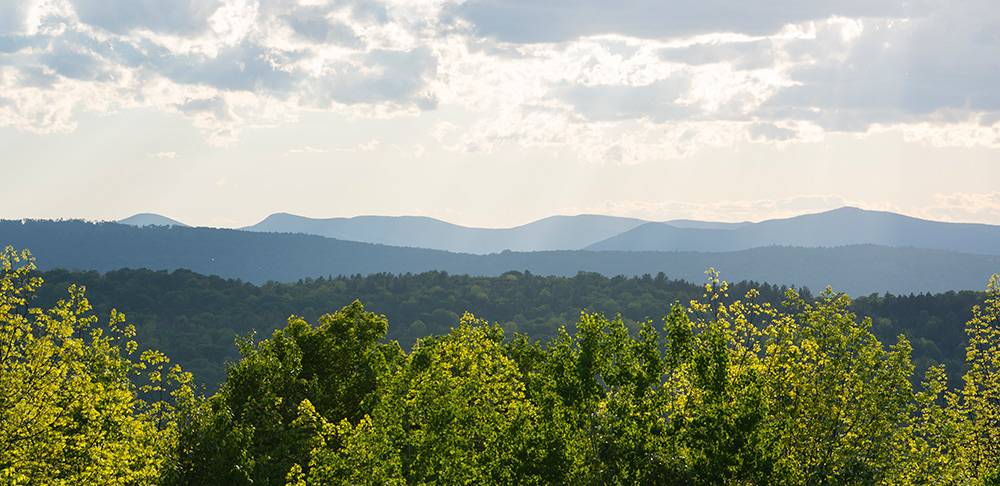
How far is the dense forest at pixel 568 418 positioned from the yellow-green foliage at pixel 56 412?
89 mm

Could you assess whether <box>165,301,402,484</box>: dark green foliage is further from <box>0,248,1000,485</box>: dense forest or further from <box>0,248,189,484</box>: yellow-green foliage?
<box>0,248,189,484</box>: yellow-green foliage

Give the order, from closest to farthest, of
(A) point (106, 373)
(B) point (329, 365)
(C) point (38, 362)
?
1. (C) point (38, 362)
2. (A) point (106, 373)
3. (B) point (329, 365)

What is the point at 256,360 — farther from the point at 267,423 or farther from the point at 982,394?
the point at 982,394

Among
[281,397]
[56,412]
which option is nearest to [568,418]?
[281,397]

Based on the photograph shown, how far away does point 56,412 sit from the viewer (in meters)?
36.5

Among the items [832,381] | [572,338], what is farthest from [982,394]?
[572,338]

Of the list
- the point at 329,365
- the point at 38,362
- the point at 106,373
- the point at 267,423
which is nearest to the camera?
the point at 38,362

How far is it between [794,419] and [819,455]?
190 centimetres

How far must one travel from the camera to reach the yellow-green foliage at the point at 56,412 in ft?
117

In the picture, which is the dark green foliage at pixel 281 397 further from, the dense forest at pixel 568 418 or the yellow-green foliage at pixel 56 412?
the yellow-green foliage at pixel 56 412

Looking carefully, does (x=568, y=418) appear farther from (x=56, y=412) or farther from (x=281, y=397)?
(x=56, y=412)

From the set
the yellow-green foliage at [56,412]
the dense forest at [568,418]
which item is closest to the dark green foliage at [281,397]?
the dense forest at [568,418]

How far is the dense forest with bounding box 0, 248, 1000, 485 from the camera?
31.8m

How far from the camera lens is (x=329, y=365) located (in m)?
49.3
